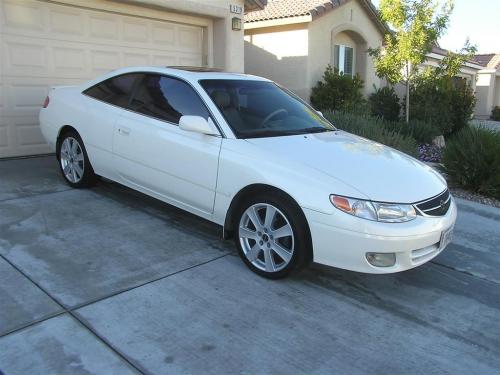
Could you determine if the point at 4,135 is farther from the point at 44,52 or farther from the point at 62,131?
the point at 62,131

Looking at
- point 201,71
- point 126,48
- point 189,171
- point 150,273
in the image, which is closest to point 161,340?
point 150,273

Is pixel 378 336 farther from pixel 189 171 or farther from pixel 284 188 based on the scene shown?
pixel 189 171

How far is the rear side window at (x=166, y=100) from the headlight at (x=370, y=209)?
1.59 meters

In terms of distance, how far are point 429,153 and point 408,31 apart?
3.43 metres

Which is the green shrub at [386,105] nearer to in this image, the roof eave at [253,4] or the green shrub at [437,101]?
the green shrub at [437,101]

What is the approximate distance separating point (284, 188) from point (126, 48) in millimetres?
6441

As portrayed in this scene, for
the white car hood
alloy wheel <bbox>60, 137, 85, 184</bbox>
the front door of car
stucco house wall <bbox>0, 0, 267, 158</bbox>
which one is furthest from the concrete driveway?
stucco house wall <bbox>0, 0, 267, 158</bbox>

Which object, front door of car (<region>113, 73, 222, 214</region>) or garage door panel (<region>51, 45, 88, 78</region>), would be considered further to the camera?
garage door panel (<region>51, 45, 88, 78</region>)

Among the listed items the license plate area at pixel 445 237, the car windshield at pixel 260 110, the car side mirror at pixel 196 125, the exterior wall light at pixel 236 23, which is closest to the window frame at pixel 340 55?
the exterior wall light at pixel 236 23

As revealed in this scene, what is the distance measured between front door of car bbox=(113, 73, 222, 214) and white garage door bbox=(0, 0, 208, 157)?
3471 mm

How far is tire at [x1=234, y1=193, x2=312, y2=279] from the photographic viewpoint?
364 centimetres

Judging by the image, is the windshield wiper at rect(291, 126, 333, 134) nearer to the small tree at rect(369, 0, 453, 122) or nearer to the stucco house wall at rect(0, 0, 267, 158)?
the stucco house wall at rect(0, 0, 267, 158)

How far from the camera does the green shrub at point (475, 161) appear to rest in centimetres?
Answer: 715

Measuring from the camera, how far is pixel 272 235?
382cm
